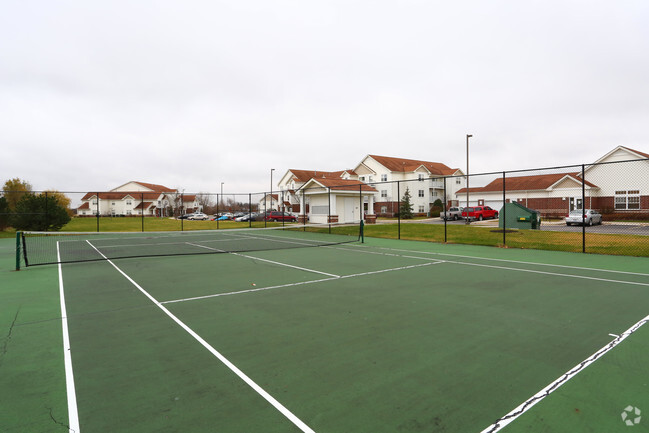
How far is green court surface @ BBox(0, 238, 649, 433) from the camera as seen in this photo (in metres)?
2.93

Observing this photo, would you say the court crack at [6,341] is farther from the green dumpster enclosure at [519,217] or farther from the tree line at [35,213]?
the tree line at [35,213]

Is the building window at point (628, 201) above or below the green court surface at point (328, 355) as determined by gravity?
above

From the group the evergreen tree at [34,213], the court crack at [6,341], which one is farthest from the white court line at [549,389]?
the evergreen tree at [34,213]

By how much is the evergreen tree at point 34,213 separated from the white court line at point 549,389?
90.5ft

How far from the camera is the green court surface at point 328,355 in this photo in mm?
2926

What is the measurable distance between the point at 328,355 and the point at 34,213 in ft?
84.7

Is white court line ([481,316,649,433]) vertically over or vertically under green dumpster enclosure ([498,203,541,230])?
under

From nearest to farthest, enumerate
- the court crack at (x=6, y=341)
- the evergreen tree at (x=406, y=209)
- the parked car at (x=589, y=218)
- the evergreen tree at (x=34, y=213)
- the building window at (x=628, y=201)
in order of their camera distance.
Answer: the court crack at (x=6, y=341)
the evergreen tree at (x=34, y=213)
the building window at (x=628, y=201)
the parked car at (x=589, y=218)
the evergreen tree at (x=406, y=209)

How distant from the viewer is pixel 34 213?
22031 millimetres

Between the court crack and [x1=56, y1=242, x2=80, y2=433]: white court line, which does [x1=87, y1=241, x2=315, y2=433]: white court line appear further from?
the court crack

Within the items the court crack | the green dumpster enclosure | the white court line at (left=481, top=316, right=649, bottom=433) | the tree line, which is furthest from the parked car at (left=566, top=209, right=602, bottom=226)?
the tree line

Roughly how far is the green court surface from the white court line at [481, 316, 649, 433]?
0.05 feet

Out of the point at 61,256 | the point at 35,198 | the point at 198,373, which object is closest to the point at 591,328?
the point at 198,373

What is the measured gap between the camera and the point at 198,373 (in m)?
3.71
